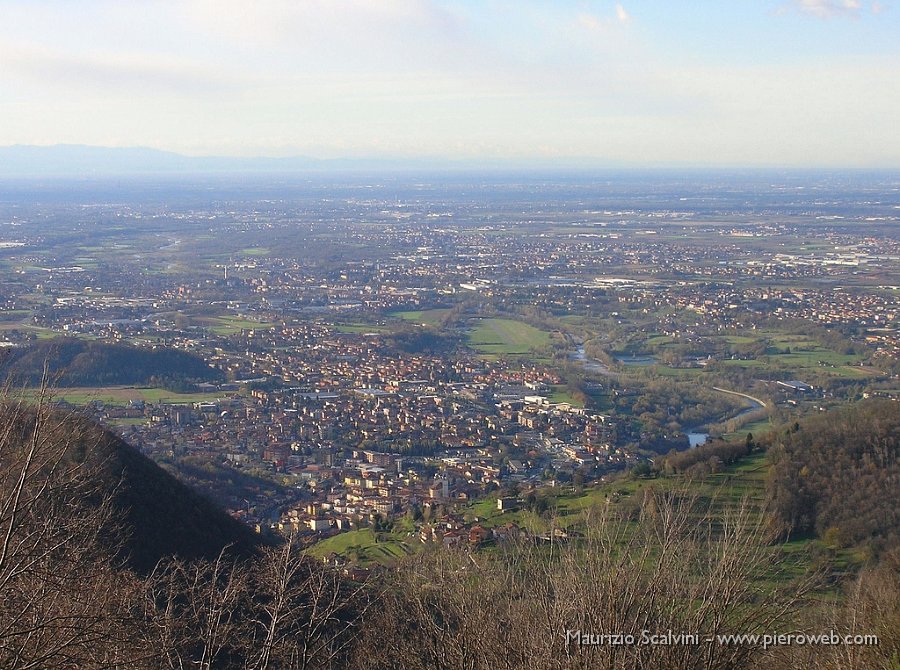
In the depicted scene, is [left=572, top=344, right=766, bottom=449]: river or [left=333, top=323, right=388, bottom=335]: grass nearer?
[left=572, top=344, right=766, bottom=449]: river

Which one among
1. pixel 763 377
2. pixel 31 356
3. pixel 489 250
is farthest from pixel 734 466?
pixel 489 250

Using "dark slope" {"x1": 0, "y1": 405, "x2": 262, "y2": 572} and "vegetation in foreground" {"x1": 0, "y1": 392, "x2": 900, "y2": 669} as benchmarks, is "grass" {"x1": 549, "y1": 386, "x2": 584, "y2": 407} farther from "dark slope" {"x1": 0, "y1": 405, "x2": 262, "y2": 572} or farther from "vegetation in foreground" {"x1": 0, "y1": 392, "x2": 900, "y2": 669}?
"vegetation in foreground" {"x1": 0, "y1": 392, "x2": 900, "y2": 669}

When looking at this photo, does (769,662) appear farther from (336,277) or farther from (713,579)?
(336,277)

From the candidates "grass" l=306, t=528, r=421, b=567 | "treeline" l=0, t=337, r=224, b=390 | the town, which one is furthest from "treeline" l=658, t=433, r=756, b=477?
"treeline" l=0, t=337, r=224, b=390

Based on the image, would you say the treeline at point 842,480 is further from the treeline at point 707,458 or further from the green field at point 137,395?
the green field at point 137,395

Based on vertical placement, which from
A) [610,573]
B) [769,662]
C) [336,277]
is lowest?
[336,277]

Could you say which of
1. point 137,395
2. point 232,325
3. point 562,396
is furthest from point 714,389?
point 232,325

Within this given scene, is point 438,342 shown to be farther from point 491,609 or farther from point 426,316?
point 491,609
